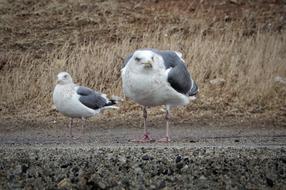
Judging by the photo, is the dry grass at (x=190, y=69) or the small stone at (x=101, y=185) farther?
the dry grass at (x=190, y=69)

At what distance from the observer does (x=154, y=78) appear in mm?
10352

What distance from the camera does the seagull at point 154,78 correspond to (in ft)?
33.7

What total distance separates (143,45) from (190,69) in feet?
5.98

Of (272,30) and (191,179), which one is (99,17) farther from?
(191,179)

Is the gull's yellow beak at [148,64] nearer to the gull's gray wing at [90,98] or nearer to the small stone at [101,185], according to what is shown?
the small stone at [101,185]

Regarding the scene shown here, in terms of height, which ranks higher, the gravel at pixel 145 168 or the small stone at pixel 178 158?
the small stone at pixel 178 158

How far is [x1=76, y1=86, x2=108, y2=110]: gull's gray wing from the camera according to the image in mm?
13766

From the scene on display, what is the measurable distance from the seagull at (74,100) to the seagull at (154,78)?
8.90ft

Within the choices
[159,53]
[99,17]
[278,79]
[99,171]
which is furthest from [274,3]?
[99,171]

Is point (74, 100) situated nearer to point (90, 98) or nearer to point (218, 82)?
point (90, 98)

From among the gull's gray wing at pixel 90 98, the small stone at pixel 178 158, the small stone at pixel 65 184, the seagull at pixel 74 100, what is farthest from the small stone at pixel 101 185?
the gull's gray wing at pixel 90 98

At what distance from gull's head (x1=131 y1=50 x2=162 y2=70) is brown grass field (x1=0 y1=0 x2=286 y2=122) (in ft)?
18.4

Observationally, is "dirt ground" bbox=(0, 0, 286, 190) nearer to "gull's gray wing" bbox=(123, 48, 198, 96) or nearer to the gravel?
the gravel

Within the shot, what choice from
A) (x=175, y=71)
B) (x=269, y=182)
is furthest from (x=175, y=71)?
(x=269, y=182)
